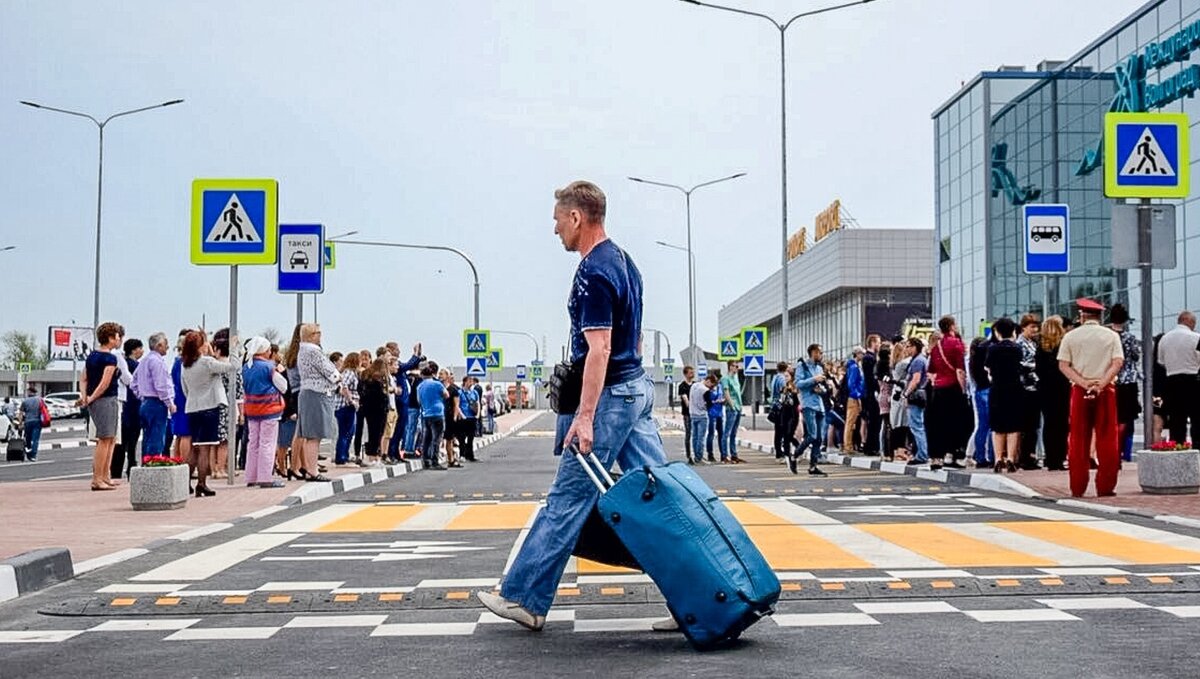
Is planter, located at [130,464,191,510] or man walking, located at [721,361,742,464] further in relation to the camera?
man walking, located at [721,361,742,464]

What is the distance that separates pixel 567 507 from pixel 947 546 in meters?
4.08

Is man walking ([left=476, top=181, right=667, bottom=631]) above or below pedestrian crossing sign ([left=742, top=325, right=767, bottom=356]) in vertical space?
below

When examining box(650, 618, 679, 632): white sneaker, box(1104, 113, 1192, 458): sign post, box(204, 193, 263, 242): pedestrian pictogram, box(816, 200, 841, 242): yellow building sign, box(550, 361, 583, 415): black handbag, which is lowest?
box(650, 618, 679, 632): white sneaker

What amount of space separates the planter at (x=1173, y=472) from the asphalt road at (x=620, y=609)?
7.38 feet

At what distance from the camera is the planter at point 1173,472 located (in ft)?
43.2

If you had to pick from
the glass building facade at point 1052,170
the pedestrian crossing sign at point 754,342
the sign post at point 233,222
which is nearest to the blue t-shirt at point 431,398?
the sign post at point 233,222

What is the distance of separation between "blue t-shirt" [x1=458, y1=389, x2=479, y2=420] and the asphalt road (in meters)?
15.4

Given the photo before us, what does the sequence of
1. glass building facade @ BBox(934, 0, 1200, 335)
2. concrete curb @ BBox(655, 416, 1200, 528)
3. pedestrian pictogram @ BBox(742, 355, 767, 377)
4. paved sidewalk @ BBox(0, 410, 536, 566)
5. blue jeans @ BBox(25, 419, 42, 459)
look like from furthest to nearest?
glass building facade @ BBox(934, 0, 1200, 335) → pedestrian pictogram @ BBox(742, 355, 767, 377) → blue jeans @ BBox(25, 419, 42, 459) → concrete curb @ BBox(655, 416, 1200, 528) → paved sidewalk @ BBox(0, 410, 536, 566)

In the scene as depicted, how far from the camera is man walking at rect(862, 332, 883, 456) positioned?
22609mm

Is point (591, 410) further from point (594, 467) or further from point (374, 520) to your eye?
point (374, 520)

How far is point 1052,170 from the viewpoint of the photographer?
189ft

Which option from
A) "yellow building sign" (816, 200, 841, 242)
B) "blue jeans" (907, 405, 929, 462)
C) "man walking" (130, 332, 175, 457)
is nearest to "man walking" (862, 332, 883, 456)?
"blue jeans" (907, 405, 929, 462)

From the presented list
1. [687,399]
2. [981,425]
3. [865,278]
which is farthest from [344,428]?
[865,278]

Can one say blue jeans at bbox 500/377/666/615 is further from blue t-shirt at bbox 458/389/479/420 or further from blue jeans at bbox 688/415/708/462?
blue jeans at bbox 688/415/708/462
